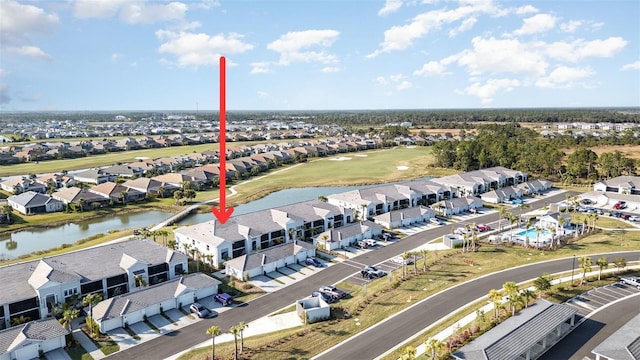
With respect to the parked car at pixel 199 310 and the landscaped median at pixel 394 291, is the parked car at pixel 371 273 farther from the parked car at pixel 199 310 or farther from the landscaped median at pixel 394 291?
the parked car at pixel 199 310

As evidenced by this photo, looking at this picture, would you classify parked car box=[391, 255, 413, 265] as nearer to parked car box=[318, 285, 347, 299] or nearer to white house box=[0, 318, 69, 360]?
parked car box=[318, 285, 347, 299]

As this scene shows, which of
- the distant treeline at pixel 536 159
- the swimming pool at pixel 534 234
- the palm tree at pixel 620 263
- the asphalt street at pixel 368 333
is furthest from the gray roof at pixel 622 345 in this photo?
the distant treeline at pixel 536 159

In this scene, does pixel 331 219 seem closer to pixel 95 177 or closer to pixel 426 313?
pixel 426 313

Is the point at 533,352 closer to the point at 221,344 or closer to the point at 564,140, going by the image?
the point at 221,344

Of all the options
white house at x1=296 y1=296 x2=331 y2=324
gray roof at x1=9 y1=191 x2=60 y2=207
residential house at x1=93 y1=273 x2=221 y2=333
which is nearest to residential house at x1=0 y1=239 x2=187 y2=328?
residential house at x1=93 y1=273 x2=221 y2=333

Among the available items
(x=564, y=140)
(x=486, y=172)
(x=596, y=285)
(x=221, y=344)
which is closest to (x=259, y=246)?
(x=221, y=344)
